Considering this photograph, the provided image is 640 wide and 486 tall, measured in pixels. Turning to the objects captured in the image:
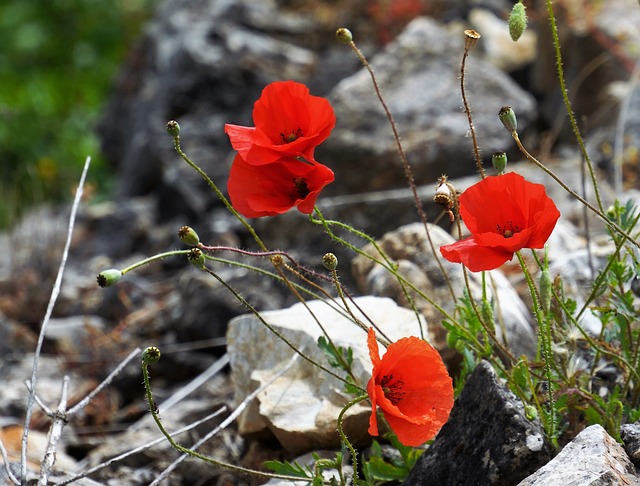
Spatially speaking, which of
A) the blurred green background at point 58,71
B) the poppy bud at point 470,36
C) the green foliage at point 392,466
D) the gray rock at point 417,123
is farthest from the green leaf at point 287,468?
the blurred green background at point 58,71

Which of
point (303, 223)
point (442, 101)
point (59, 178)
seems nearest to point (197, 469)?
point (303, 223)

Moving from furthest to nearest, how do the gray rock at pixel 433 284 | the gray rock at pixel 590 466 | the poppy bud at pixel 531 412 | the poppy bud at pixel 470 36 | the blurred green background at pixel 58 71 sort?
1. the blurred green background at pixel 58 71
2. the gray rock at pixel 433 284
3. the poppy bud at pixel 531 412
4. the poppy bud at pixel 470 36
5. the gray rock at pixel 590 466

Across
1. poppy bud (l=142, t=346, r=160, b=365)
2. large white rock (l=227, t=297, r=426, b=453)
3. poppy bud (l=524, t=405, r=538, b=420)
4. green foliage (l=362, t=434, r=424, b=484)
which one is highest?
poppy bud (l=142, t=346, r=160, b=365)

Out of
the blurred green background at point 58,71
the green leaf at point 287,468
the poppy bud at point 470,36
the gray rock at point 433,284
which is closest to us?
the poppy bud at point 470,36

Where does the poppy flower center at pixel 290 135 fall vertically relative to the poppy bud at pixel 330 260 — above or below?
above

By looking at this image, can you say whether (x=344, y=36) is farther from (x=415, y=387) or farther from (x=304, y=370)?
(x=304, y=370)

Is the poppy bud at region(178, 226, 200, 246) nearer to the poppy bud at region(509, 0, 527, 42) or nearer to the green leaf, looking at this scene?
the green leaf

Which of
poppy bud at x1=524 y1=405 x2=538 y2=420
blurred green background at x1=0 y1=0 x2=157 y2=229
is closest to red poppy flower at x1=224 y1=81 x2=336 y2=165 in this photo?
poppy bud at x1=524 y1=405 x2=538 y2=420

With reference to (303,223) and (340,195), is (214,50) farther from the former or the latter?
(303,223)

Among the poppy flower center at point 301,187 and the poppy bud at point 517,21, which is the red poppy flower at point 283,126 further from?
the poppy bud at point 517,21
